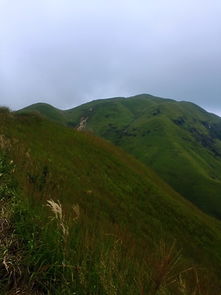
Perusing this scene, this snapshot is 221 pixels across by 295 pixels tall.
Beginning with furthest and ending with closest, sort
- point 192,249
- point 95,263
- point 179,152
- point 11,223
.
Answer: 1. point 179,152
2. point 192,249
3. point 11,223
4. point 95,263

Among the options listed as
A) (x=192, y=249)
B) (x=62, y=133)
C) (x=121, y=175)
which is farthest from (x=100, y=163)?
(x=192, y=249)

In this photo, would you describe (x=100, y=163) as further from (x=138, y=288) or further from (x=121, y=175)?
(x=138, y=288)

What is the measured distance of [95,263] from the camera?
13.6ft

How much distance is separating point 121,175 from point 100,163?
5.56 feet

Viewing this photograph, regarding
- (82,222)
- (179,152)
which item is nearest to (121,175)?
(82,222)

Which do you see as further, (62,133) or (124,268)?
(62,133)

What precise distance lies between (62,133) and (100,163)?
5516 mm

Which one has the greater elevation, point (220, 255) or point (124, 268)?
point (124, 268)

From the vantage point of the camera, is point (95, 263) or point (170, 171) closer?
point (95, 263)

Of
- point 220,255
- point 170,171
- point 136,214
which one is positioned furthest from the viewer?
point 170,171

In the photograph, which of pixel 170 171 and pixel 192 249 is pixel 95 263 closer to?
pixel 192 249

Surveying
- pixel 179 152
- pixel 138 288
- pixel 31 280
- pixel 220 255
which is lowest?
pixel 220 255

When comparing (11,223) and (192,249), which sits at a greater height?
(11,223)

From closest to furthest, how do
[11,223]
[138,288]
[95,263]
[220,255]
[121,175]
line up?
[138,288] → [95,263] → [11,223] → [220,255] → [121,175]
